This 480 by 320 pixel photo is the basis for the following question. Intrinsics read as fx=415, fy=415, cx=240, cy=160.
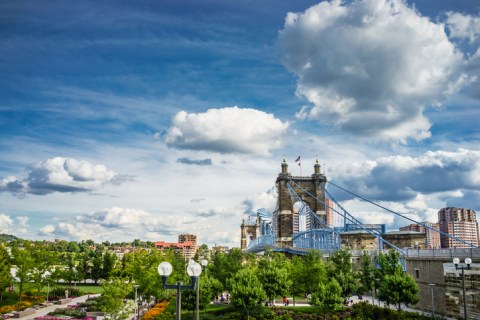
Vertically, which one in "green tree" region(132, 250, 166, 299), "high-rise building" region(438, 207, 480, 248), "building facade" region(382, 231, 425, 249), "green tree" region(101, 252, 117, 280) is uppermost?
"high-rise building" region(438, 207, 480, 248)

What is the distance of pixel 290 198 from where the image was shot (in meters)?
88.3

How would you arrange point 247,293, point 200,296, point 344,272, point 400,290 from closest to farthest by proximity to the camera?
point 247,293
point 400,290
point 200,296
point 344,272

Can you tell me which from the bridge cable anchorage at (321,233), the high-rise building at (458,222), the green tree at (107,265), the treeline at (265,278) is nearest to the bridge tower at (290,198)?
the bridge cable anchorage at (321,233)

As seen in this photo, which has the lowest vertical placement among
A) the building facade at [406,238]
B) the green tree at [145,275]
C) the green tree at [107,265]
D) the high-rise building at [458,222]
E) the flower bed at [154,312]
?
the flower bed at [154,312]

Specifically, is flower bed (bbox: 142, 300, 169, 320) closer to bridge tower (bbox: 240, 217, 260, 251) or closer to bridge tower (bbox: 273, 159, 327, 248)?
bridge tower (bbox: 273, 159, 327, 248)

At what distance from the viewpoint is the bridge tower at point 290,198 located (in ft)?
280

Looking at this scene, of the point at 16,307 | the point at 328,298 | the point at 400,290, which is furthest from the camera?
the point at 16,307

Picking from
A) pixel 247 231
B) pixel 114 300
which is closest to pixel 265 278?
pixel 114 300

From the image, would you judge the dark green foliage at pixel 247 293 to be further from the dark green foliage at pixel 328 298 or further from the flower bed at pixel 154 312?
the flower bed at pixel 154 312

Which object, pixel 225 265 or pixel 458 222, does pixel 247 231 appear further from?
pixel 225 265

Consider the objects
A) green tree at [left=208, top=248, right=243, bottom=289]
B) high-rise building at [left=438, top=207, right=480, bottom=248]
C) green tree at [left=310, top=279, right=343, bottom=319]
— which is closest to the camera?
green tree at [left=310, top=279, right=343, bottom=319]

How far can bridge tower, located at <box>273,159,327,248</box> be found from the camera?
85438 millimetres

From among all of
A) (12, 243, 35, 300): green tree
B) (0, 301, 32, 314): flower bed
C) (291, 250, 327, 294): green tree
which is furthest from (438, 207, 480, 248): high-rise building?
(0, 301, 32, 314): flower bed

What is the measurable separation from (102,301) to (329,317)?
1948 centimetres
